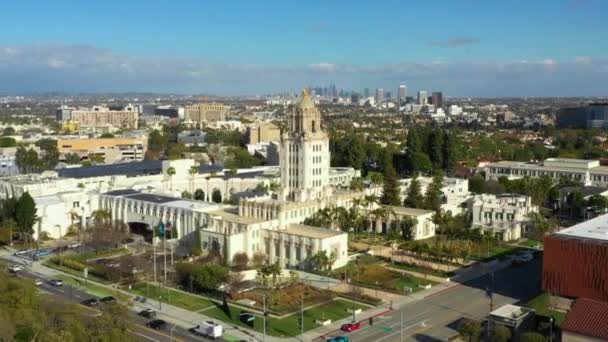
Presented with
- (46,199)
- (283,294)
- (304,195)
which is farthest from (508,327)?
(46,199)

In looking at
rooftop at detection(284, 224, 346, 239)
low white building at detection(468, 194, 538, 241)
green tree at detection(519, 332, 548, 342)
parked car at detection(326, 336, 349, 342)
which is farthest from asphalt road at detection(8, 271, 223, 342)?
low white building at detection(468, 194, 538, 241)

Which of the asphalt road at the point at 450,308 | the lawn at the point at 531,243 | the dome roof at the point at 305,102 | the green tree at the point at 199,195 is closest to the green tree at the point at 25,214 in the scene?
the green tree at the point at 199,195

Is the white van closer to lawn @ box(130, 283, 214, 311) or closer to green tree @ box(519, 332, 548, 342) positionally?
lawn @ box(130, 283, 214, 311)

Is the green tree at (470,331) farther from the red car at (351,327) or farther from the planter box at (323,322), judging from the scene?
the planter box at (323,322)

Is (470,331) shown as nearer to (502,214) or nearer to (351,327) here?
(351,327)

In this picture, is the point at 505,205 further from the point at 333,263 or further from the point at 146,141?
the point at 146,141

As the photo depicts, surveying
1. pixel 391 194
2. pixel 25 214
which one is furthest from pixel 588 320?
pixel 25 214
